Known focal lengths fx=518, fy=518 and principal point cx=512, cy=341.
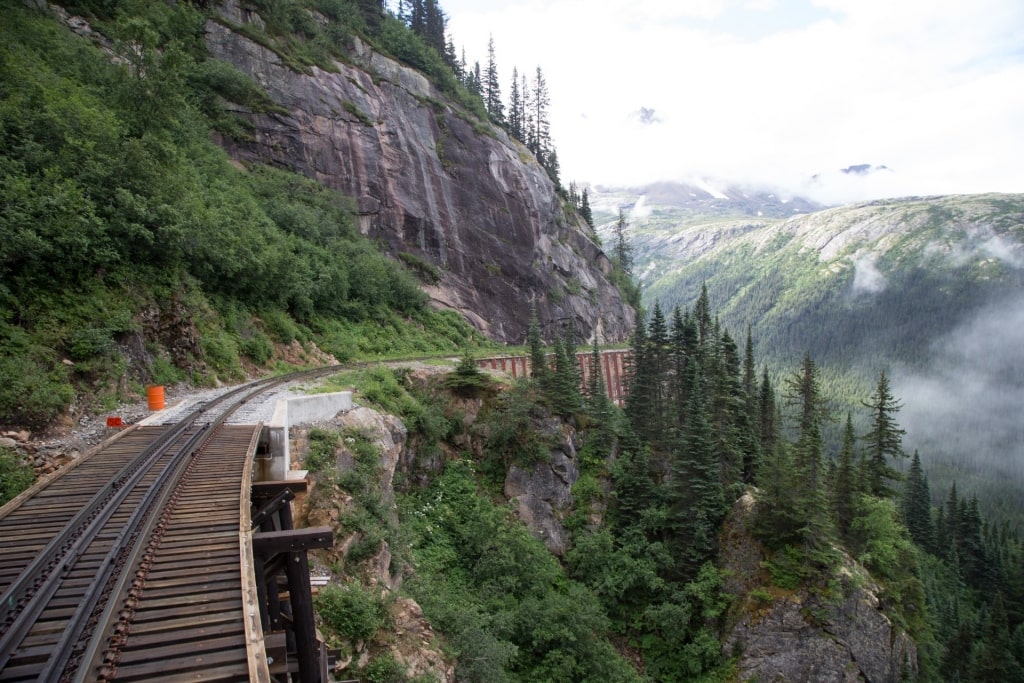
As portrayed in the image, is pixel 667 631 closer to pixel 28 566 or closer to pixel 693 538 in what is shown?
pixel 693 538

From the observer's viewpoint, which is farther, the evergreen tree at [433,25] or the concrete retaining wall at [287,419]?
the evergreen tree at [433,25]

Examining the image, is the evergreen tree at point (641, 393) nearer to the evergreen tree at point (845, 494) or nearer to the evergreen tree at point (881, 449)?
the evergreen tree at point (845, 494)

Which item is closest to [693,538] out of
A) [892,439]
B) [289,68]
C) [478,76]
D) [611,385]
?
[892,439]

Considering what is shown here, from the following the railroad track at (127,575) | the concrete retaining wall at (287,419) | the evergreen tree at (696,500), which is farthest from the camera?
the evergreen tree at (696,500)

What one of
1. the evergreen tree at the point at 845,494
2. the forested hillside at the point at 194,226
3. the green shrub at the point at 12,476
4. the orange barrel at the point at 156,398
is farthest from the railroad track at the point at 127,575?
the evergreen tree at the point at 845,494

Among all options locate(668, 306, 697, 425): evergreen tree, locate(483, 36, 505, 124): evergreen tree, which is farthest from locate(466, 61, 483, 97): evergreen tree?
locate(668, 306, 697, 425): evergreen tree

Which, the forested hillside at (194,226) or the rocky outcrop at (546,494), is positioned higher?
the forested hillside at (194,226)

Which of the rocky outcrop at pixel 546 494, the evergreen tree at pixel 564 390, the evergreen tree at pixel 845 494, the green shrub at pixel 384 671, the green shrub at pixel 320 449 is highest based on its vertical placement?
the green shrub at pixel 320 449

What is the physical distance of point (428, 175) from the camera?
54.3 metres

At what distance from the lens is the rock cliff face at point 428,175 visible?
152 feet

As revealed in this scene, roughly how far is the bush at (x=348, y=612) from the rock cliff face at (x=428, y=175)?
3828cm

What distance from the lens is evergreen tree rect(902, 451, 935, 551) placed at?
66750 mm

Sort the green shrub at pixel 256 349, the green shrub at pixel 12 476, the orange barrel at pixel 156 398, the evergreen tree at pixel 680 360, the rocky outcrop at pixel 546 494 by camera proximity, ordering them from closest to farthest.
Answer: the green shrub at pixel 12 476 → the orange barrel at pixel 156 398 → the green shrub at pixel 256 349 → the rocky outcrop at pixel 546 494 → the evergreen tree at pixel 680 360

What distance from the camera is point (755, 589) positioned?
2720 cm
